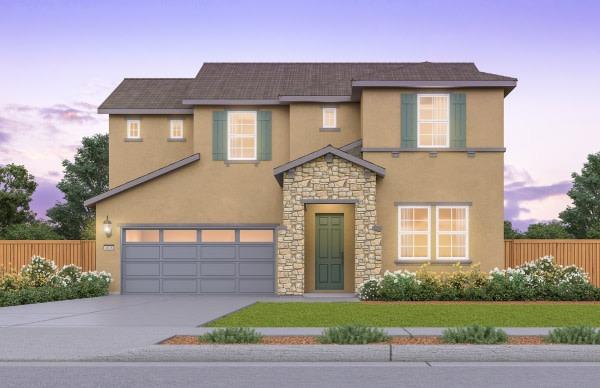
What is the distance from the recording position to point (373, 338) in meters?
12.0

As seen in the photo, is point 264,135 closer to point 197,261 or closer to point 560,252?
point 197,261

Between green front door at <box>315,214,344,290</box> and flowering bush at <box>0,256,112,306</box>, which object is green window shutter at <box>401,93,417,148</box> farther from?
flowering bush at <box>0,256,112,306</box>

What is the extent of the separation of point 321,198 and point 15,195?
30.0m

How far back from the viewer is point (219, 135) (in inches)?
1069

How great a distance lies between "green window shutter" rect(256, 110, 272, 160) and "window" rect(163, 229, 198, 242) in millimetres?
3749

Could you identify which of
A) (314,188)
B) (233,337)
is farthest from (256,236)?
(233,337)

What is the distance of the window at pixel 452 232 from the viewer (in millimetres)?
24609

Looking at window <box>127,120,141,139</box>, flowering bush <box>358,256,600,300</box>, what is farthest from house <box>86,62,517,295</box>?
flowering bush <box>358,256,600,300</box>

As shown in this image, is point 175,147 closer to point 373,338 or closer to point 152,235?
point 152,235

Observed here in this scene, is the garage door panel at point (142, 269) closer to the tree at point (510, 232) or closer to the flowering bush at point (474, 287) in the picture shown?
the flowering bush at point (474, 287)

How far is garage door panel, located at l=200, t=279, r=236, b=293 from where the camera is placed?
85.4 feet

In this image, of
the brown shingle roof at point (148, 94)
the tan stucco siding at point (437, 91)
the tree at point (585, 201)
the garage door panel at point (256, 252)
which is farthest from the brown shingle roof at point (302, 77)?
the tree at point (585, 201)

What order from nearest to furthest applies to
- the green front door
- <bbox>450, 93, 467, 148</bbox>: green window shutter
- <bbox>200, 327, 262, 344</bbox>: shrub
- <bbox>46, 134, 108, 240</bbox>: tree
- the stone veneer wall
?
<bbox>200, 327, 262, 344</bbox>: shrub, the stone veneer wall, <bbox>450, 93, 467, 148</bbox>: green window shutter, the green front door, <bbox>46, 134, 108, 240</bbox>: tree

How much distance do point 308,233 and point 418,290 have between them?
475 cm
